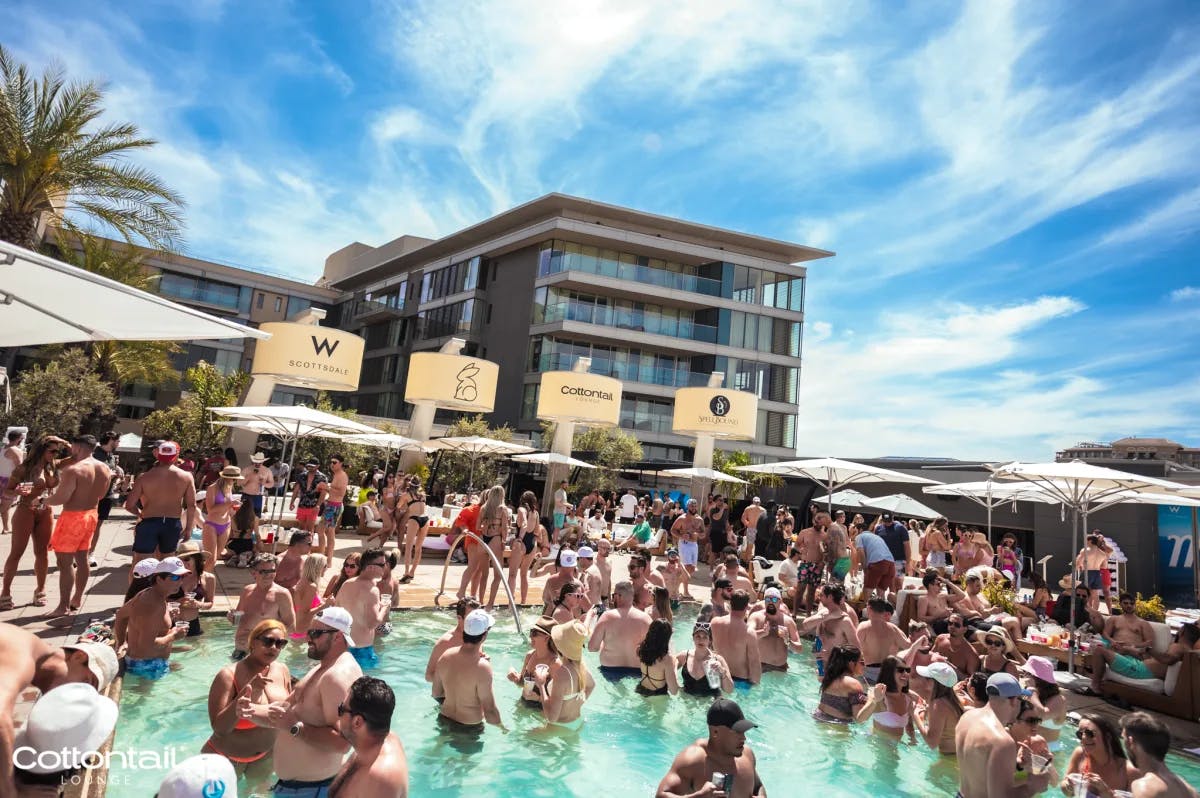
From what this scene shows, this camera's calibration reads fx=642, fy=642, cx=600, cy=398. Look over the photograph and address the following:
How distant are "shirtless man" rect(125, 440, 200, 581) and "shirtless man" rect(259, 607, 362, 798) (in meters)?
3.93

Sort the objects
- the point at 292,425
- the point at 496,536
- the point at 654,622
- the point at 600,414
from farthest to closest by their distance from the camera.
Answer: the point at 600,414 < the point at 292,425 < the point at 496,536 < the point at 654,622

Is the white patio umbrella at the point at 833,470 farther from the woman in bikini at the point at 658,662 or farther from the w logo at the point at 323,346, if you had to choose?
the w logo at the point at 323,346

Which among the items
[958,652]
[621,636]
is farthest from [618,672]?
[958,652]

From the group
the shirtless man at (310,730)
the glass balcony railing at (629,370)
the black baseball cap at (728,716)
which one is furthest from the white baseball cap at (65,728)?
the glass balcony railing at (629,370)

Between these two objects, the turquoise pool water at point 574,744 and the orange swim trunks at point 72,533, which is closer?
the turquoise pool water at point 574,744

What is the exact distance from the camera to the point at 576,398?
2442 cm

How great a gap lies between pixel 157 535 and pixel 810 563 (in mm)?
9719

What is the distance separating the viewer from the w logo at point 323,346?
2011 cm

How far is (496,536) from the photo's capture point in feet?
31.3

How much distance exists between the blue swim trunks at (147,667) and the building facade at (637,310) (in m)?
31.3

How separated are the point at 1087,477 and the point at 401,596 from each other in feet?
31.5

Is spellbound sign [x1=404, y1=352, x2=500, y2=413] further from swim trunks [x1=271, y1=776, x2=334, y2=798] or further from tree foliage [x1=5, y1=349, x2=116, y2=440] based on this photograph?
swim trunks [x1=271, y1=776, x2=334, y2=798]

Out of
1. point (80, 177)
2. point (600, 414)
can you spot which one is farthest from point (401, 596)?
point (600, 414)

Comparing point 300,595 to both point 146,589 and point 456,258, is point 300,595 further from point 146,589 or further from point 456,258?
point 456,258
